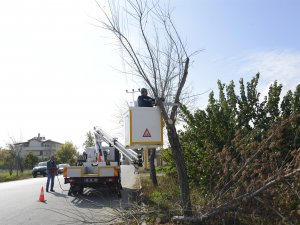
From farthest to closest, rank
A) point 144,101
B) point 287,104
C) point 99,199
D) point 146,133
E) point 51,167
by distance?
point 51,167
point 99,199
point 287,104
point 144,101
point 146,133

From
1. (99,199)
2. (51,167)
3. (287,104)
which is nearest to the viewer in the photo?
(287,104)

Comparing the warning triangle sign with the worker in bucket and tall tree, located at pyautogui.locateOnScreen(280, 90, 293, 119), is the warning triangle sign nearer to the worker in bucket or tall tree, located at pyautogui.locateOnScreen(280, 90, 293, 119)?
the worker in bucket

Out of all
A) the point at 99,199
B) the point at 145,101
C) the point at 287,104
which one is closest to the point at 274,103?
the point at 287,104

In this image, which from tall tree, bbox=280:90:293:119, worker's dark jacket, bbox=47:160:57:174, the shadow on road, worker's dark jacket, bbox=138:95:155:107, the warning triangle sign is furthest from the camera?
worker's dark jacket, bbox=47:160:57:174

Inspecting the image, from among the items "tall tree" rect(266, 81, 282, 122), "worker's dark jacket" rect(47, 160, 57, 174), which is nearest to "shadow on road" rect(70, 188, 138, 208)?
"worker's dark jacket" rect(47, 160, 57, 174)

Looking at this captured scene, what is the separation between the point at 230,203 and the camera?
5969 millimetres

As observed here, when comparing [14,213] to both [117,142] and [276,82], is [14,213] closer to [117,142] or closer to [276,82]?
[117,142]

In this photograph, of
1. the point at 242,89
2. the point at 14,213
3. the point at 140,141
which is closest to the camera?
Answer: the point at 140,141

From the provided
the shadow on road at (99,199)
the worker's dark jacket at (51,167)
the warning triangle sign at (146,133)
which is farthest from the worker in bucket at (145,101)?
the worker's dark jacket at (51,167)

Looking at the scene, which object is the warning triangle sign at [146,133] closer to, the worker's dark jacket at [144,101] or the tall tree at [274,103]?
the worker's dark jacket at [144,101]

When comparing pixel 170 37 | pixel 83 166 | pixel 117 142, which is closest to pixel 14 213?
pixel 83 166

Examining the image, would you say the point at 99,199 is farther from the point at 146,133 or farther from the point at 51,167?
the point at 146,133

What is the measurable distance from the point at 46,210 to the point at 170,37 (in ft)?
23.6

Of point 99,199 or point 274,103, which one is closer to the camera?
point 274,103
